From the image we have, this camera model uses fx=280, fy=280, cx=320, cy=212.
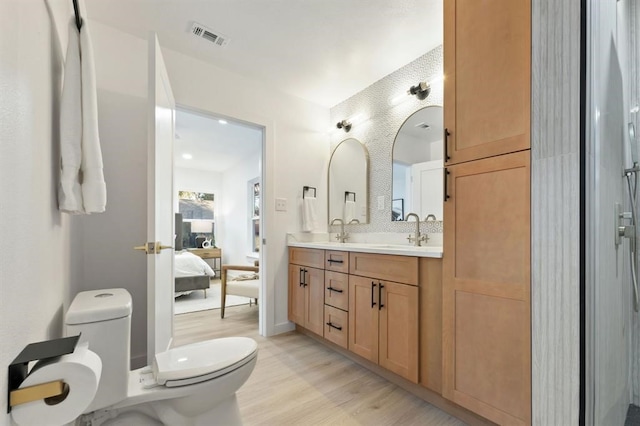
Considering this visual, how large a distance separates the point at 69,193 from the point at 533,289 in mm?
1864

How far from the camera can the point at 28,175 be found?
0.74 m

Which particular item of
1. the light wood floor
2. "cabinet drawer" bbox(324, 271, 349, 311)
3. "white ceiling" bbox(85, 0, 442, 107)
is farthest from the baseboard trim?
"white ceiling" bbox(85, 0, 442, 107)

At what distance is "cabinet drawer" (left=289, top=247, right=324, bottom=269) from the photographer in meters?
2.52

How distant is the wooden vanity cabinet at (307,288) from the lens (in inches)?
98.3

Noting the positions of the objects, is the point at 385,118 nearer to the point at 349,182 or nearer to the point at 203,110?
the point at 349,182

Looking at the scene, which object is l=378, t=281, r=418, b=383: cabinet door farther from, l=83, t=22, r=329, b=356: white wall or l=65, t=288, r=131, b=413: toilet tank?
l=65, t=288, r=131, b=413: toilet tank

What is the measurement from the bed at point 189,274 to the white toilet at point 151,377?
2.99 meters

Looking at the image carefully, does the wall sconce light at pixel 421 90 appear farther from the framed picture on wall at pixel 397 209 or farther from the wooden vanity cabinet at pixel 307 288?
the wooden vanity cabinet at pixel 307 288

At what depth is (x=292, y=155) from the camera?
3.02 meters

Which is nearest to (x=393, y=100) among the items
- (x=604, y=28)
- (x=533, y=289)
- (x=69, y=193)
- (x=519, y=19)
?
(x=519, y=19)

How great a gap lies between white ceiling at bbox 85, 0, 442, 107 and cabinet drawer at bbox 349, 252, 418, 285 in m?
1.64

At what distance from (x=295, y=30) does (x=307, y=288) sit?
2.15 meters

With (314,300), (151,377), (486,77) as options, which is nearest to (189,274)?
(314,300)

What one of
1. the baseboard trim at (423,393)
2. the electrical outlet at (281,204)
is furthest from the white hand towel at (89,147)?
the baseboard trim at (423,393)
